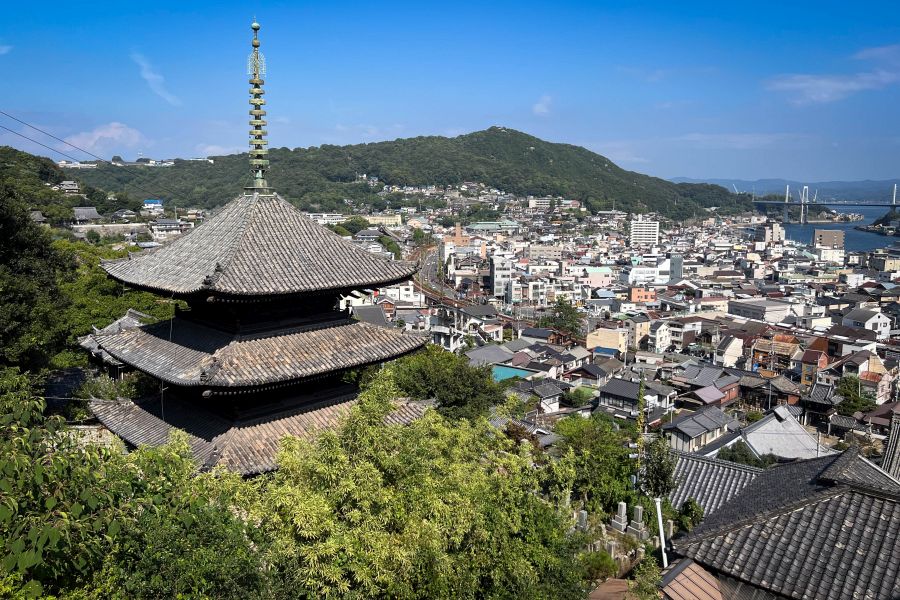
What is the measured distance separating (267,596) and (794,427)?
41496 mm

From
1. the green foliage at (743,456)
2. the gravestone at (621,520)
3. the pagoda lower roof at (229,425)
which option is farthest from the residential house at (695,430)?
the pagoda lower roof at (229,425)

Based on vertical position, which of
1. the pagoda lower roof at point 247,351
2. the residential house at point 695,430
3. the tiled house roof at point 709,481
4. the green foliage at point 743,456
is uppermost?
the pagoda lower roof at point 247,351

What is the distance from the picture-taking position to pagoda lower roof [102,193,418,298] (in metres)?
12.8

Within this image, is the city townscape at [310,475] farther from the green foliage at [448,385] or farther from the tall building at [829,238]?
the tall building at [829,238]

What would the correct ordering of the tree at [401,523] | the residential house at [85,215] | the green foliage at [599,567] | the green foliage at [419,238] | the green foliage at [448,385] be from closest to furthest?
the tree at [401,523], the green foliage at [599,567], the green foliage at [448,385], the residential house at [85,215], the green foliage at [419,238]

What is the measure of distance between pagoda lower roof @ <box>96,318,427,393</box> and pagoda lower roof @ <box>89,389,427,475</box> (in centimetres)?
118

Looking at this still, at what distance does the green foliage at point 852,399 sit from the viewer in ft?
169

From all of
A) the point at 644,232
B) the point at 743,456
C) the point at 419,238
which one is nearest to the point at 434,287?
the point at 419,238

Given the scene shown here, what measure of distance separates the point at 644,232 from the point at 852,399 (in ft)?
452

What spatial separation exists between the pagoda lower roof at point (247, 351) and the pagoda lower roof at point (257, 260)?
1.25m

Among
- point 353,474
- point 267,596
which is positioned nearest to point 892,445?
point 353,474

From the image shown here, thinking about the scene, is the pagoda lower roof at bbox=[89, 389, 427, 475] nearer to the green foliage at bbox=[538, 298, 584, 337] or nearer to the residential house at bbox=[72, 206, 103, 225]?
the green foliage at bbox=[538, 298, 584, 337]

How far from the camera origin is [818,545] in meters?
9.34

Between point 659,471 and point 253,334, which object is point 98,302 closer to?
point 253,334
